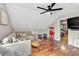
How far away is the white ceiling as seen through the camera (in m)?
1.46

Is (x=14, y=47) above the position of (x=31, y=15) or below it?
below

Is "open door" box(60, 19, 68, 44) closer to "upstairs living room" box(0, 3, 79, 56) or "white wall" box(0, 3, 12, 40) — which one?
"upstairs living room" box(0, 3, 79, 56)

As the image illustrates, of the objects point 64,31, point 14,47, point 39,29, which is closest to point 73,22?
point 64,31

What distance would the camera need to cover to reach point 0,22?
1428 mm

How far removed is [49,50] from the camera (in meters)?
1.51

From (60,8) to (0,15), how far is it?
0.80 metres

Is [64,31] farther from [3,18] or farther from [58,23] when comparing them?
[3,18]

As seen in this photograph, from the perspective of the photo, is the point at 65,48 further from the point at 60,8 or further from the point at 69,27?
the point at 60,8

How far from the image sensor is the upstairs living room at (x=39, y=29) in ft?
4.76

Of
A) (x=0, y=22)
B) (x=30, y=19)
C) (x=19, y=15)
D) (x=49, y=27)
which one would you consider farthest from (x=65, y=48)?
(x=0, y=22)

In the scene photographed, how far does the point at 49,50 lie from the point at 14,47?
1.58 feet

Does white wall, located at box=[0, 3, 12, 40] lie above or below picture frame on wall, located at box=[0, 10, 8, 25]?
below

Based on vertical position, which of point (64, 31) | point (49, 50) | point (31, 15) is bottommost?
point (49, 50)

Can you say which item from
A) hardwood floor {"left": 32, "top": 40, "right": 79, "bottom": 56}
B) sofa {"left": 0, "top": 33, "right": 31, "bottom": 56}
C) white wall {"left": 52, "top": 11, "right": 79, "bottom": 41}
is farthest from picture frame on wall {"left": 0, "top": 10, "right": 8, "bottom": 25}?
white wall {"left": 52, "top": 11, "right": 79, "bottom": 41}
